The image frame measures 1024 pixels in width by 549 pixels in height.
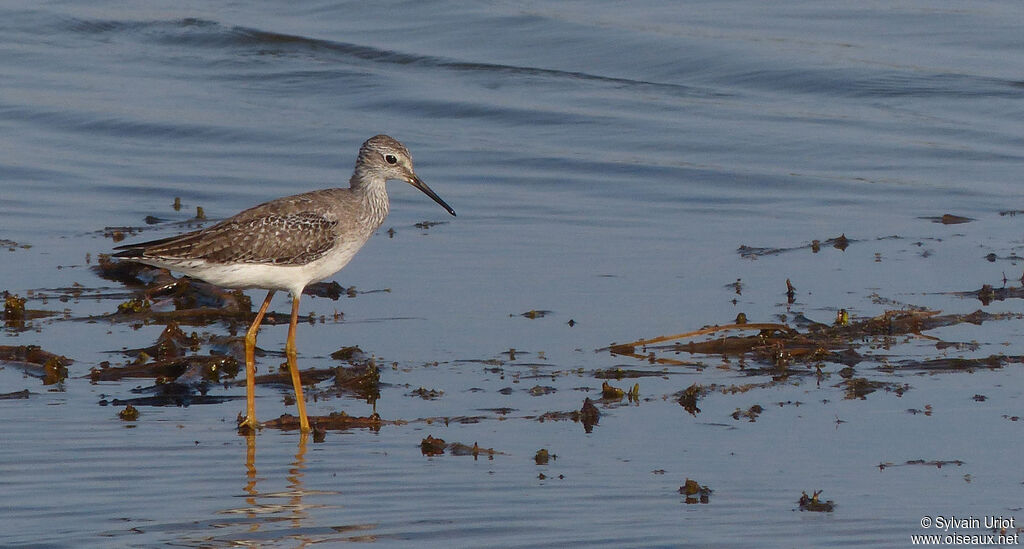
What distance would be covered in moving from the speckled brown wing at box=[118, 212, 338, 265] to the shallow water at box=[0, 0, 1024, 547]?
72cm

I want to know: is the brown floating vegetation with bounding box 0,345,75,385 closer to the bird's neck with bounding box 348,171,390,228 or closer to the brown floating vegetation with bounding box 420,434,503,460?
the bird's neck with bounding box 348,171,390,228

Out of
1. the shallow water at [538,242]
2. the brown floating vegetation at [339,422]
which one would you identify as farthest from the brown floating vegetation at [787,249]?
the brown floating vegetation at [339,422]

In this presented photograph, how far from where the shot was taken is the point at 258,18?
84.1ft

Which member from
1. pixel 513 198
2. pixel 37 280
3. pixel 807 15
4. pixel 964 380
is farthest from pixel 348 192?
pixel 807 15

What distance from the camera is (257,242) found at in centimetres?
903

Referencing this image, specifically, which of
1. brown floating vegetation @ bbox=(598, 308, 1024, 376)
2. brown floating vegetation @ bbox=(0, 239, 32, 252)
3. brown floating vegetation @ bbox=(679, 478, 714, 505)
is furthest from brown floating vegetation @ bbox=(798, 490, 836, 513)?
brown floating vegetation @ bbox=(0, 239, 32, 252)

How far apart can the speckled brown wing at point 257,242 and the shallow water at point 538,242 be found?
0.72 m

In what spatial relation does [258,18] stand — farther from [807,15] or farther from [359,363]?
[359,363]

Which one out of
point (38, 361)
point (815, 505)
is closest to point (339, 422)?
point (38, 361)

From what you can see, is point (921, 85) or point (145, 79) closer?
point (921, 85)

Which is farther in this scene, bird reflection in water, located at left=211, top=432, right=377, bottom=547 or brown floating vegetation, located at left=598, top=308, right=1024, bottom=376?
brown floating vegetation, located at left=598, top=308, right=1024, bottom=376

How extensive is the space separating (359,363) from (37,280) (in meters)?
3.25

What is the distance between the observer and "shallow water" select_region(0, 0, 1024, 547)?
6754 mm

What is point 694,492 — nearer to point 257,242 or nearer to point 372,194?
point 257,242
